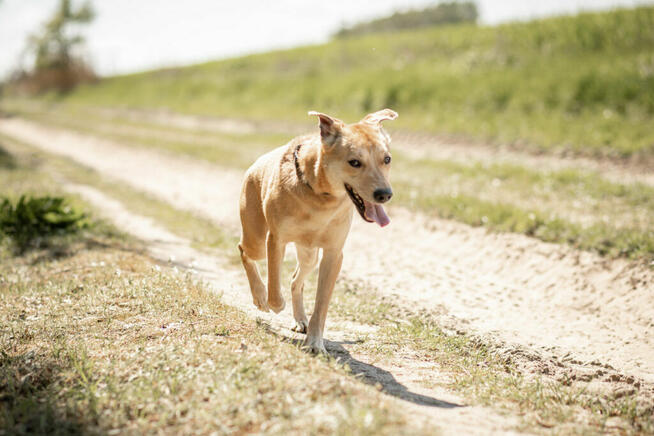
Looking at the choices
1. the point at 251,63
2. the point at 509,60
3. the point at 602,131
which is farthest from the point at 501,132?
the point at 251,63

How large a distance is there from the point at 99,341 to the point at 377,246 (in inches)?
219

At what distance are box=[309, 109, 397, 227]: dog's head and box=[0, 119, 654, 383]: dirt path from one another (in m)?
2.47

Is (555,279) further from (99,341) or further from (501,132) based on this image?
(501,132)

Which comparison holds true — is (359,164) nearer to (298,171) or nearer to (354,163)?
(354,163)

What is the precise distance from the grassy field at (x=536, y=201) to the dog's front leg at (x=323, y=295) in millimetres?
4648

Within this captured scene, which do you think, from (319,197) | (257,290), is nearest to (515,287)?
(257,290)

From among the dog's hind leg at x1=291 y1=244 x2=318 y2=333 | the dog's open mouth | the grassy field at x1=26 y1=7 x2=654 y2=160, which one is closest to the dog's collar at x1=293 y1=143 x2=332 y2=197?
the dog's open mouth

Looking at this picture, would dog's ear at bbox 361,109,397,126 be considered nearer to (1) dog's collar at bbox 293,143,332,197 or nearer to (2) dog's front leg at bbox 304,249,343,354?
(1) dog's collar at bbox 293,143,332,197

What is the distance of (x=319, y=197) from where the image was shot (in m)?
4.95

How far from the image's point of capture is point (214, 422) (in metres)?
3.57

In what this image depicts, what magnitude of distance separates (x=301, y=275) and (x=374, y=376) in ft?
4.64

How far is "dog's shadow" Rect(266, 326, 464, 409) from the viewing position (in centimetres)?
437

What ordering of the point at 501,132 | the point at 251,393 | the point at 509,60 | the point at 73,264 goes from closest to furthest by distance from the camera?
the point at 251,393
the point at 73,264
the point at 501,132
the point at 509,60

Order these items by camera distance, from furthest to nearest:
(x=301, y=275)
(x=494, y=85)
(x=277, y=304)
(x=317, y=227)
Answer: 1. (x=494, y=85)
2. (x=301, y=275)
3. (x=277, y=304)
4. (x=317, y=227)
